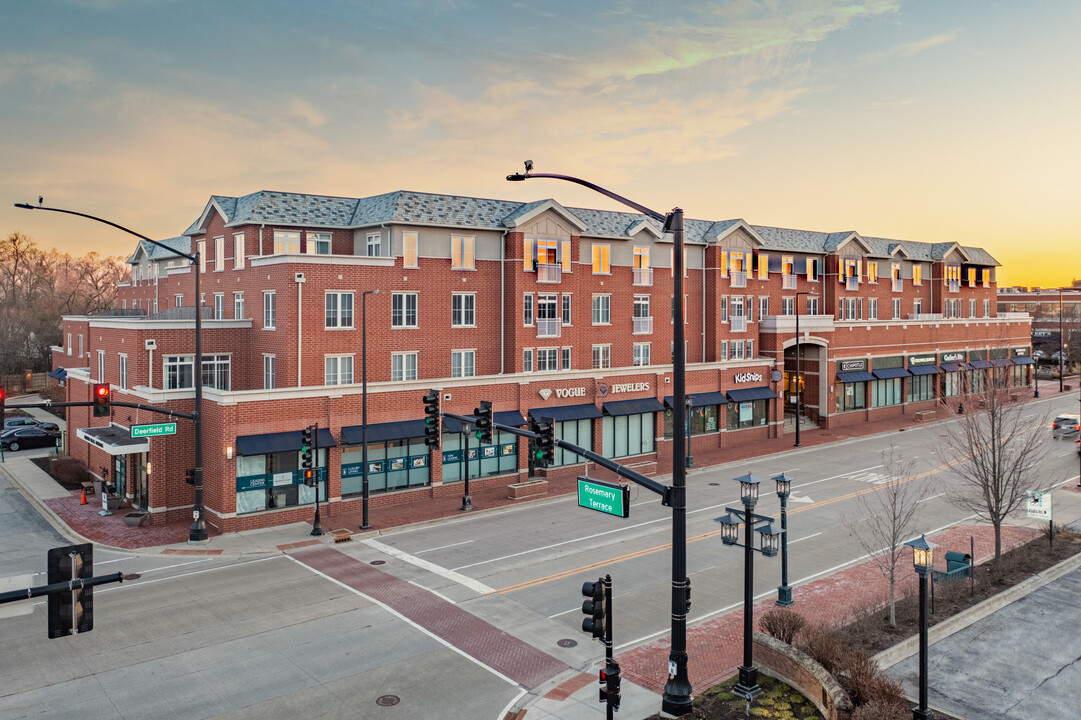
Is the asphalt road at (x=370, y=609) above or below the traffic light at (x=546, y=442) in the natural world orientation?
below

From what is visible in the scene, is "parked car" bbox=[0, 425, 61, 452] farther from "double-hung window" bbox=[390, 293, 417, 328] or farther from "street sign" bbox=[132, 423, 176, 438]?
"double-hung window" bbox=[390, 293, 417, 328]

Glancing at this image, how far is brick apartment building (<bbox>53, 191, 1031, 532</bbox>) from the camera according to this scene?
106 ft

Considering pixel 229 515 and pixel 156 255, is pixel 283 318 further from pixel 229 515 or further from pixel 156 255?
pixel 156 255

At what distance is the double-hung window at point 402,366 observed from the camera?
3894 cm

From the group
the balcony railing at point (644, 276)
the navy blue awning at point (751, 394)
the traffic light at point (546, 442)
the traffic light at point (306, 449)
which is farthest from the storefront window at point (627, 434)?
the traffic light at point (546, 442)

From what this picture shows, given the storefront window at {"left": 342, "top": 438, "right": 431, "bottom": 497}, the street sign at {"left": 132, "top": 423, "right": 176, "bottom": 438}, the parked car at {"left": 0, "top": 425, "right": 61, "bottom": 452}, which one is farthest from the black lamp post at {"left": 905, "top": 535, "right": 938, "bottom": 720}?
the parked car at {"left": 0, "top": 425, "right": 61, "bottom": 452}

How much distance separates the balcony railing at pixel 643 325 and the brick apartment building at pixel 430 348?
0.10 metres

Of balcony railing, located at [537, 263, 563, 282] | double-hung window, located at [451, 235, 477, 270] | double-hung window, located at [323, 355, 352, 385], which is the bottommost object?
double-hung window, located at [323, 355, 352, 385]

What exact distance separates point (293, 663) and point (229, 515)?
1371 cm

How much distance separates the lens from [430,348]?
40.3 m

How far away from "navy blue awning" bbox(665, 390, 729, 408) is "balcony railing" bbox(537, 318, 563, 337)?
8023mm

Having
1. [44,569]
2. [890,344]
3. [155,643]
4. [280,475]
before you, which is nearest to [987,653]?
[155,643]

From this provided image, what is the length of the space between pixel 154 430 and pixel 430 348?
14536mm

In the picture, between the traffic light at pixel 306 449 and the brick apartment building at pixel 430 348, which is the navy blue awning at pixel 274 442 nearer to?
the brick apartment building at pixel 430 348
